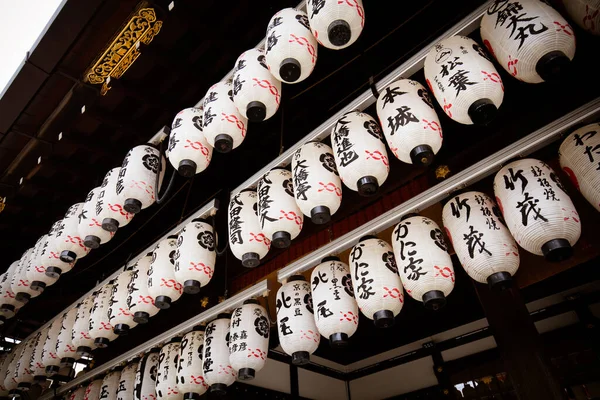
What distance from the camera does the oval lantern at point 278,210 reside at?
3.49m

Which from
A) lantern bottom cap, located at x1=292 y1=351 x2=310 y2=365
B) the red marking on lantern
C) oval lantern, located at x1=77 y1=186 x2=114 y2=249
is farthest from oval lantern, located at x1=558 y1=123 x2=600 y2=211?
oval lantern, located at x1=77 y1=186 x2=114 y2=249

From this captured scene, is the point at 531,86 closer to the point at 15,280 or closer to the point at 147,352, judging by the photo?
the point at 147,352

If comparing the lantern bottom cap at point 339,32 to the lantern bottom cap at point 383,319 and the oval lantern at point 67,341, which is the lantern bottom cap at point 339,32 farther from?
the oval lantern at point 67,341

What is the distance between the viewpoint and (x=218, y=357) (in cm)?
409

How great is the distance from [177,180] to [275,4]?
2991mm

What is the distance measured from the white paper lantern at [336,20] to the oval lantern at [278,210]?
1.38m

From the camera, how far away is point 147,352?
543cm

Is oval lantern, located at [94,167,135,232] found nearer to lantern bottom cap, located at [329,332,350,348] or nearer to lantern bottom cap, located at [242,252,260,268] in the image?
lantern bottom cap, located at [242,252,260,268]

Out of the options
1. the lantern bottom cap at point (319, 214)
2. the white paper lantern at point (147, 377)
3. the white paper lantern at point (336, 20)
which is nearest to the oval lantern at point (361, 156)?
the lantern bottom cap at point (319, 214)

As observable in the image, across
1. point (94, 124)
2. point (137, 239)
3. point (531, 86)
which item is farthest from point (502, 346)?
point (137, 239)

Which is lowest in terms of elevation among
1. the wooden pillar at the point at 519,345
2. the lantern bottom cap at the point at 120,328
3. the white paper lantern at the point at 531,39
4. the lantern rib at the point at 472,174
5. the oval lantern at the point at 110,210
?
the wooden pillar at the point at 519,345

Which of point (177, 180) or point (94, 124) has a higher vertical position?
point (94, 124)

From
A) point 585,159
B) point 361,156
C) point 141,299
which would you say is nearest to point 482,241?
point 585,159

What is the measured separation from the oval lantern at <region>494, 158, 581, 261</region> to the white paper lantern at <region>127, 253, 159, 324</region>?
3.87 m
